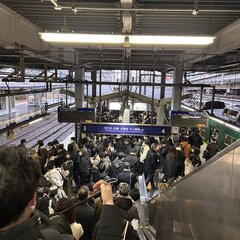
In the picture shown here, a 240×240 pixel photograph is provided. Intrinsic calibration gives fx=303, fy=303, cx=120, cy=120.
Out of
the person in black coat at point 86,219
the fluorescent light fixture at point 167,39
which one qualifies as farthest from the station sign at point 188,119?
the person in black coat at point 86,219

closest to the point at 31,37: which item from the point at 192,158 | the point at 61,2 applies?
the point at 61,2

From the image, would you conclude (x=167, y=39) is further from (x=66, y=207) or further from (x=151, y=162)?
(x=151, y=162)

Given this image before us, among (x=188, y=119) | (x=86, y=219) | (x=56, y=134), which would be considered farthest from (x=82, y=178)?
(x=56, y=134)

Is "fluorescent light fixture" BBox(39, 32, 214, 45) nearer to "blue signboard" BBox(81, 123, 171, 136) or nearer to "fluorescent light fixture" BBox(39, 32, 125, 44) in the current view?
"fluorescent light fixture" BBox(39, 32, 125, 44)

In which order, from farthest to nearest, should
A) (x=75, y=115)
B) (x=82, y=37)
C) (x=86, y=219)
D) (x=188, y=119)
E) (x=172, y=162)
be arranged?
(x=75, y=115) → (x=188, y=119) → (x=172, y=162) → (x=82, y=37) → (x=86, y=219)

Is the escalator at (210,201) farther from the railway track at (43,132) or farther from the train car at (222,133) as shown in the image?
the railway track at (43,132)

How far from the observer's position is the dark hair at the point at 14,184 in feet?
3.33

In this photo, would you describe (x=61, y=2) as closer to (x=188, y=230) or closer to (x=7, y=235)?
(x=188, y=230)

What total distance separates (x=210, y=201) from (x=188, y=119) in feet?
22.0

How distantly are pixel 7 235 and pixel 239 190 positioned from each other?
4.35ft

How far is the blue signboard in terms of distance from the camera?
7.71 metres

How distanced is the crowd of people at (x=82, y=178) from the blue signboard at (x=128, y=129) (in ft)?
2.79

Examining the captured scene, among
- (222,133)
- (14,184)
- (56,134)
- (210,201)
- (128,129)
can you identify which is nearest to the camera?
(14,184)

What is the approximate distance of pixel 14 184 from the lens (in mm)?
1021
